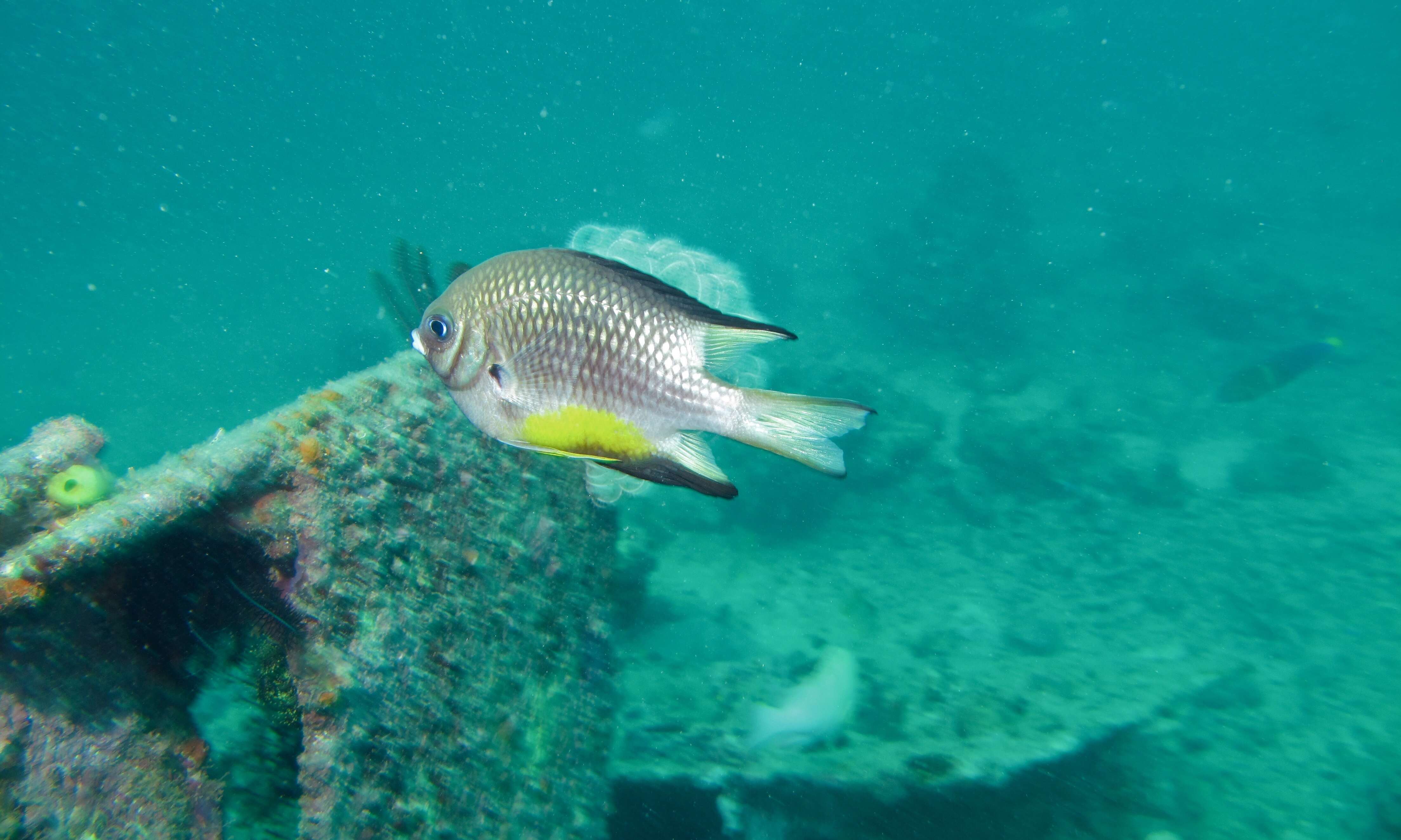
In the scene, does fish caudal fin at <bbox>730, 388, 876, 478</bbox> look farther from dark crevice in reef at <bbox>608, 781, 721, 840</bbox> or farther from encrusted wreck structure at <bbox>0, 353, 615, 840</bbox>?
dark crevice in reef at <bbox>608, 781, 721, 840</bbox>

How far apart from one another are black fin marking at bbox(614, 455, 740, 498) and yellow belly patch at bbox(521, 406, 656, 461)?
2 cm

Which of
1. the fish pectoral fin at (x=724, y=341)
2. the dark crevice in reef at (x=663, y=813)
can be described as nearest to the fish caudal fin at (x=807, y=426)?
the fish pectoral fin at (x=724, y=341)

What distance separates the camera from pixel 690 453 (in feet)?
5.55

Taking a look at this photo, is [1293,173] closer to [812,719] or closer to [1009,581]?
[1009,581]

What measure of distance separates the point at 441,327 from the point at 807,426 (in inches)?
46.5

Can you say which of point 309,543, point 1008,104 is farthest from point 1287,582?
point 1008,104

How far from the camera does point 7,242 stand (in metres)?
79.4

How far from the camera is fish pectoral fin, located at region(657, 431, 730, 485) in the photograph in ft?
5.38

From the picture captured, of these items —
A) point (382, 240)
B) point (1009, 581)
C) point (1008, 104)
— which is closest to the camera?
point (1009, 581)

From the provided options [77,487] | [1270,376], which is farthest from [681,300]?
[1270,376]

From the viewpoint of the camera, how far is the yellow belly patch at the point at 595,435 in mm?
1672

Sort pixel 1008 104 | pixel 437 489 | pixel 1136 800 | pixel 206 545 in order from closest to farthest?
pixel 206 545
pixel 437 489
pixel 1136 800
pixel 1008 104

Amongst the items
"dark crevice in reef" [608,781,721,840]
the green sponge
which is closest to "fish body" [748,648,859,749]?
"dark crevice in reef" [608,781,721,840]

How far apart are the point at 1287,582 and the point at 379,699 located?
10518mm
